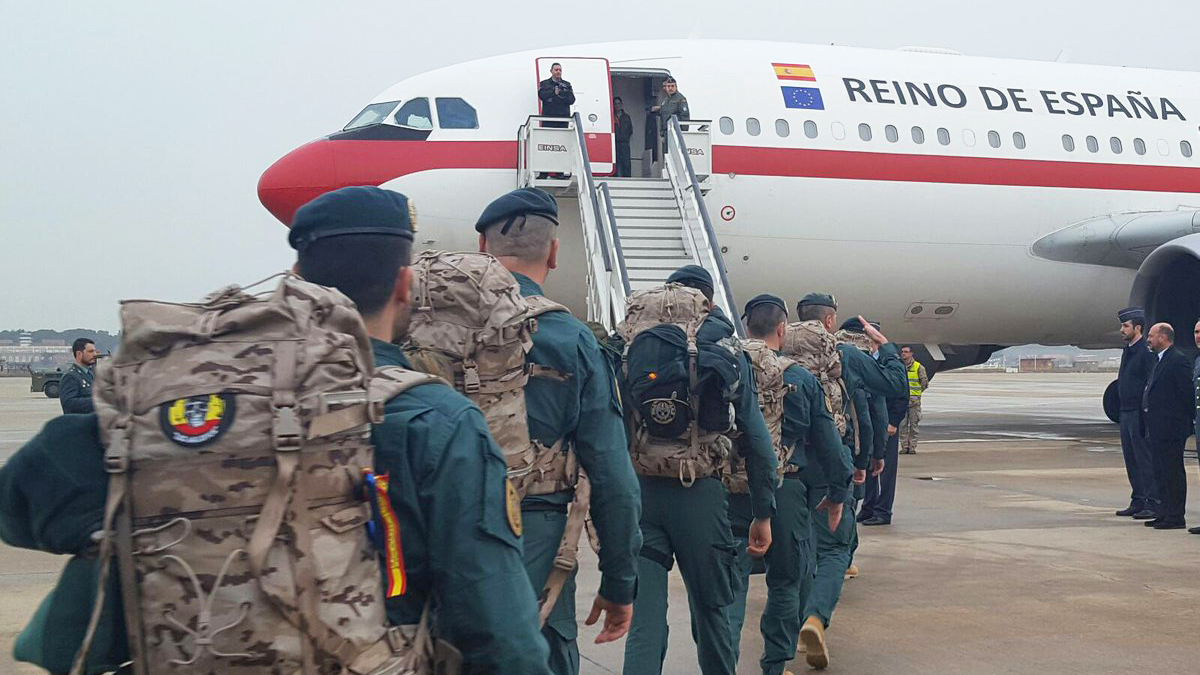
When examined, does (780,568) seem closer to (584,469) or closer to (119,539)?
(584,469)

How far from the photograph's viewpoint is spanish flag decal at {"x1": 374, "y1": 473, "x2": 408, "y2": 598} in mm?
1702

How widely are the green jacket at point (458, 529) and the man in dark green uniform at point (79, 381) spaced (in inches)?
309

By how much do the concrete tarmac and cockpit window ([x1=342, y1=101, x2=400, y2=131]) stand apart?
614cm

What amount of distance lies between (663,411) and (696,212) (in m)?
7.85

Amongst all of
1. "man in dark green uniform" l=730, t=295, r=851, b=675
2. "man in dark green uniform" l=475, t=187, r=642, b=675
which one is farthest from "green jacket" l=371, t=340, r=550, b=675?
"man in dark green uniform" l=730, t=295, r=851, b=675

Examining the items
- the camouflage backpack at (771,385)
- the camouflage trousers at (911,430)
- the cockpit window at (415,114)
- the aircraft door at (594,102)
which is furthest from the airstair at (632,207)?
the camouflage backpack at (771,385)

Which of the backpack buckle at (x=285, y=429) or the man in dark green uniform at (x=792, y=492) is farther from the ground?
the backpack buckle at (x=285, y=429)

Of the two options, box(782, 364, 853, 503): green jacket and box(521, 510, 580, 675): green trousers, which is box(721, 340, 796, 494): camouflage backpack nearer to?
box(782, 364, 853, 503): green jacket

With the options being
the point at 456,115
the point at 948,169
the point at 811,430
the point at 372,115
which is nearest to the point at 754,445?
the point at 811,430

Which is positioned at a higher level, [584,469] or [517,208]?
Answer: [517,208]

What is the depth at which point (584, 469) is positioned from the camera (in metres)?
3.02

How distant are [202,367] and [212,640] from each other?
1.20ft

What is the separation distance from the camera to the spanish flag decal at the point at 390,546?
1702mm

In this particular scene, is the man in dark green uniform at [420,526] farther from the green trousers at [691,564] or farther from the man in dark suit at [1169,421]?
the man in dark suit at [1169,421]
